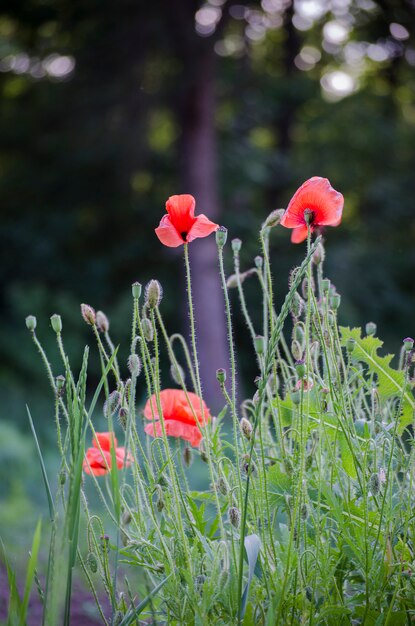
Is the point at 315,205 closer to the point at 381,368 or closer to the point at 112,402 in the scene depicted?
the point at 381,368

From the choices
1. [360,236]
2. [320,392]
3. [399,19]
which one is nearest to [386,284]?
[360,236]

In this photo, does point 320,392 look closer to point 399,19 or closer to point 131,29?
point 131,29

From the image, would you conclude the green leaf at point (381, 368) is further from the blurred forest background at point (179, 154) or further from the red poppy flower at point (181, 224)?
the blurred forest background at point (179, 154)

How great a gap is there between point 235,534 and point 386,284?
11.4 meters

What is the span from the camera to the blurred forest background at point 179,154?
9719mm

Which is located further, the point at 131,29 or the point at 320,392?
the point at 131,29

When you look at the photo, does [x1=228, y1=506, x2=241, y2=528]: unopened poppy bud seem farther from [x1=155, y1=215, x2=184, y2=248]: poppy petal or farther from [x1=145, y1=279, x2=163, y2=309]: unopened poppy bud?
[x1=155, y1=215, x2=184, y2=248]: poppy petal

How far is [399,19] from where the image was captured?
36.7 ft

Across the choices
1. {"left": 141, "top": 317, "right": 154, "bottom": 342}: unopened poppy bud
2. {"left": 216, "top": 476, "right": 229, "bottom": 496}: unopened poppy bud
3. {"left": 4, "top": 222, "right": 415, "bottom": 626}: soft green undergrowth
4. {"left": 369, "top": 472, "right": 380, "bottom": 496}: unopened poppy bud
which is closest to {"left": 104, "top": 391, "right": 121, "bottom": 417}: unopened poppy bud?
{"left": 4, "top": 222, "right": 415, "bottom": 626}: soft green undergrowth

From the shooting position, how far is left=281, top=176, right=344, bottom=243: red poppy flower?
148 centimetres

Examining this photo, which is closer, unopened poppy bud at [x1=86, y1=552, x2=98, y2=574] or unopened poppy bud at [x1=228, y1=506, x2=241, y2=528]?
unopened poppy bud at [x1=228, y1=506, x2=241, y2=528]

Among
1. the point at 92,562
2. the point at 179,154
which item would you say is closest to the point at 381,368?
the point at 92,562

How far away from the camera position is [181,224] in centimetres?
154

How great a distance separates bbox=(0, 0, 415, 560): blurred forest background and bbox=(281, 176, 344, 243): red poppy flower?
243 inches
